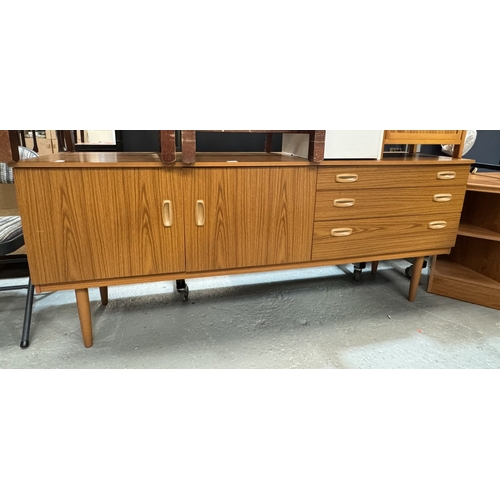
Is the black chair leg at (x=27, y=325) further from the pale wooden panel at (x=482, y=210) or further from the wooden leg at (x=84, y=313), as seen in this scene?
the pale wooden panel at (x=482, y=210)

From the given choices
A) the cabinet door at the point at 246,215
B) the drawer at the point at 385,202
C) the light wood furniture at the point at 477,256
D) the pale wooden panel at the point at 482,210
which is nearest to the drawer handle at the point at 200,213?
the cabinet door at the point at 246,215

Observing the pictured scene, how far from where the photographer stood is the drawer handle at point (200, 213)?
4.74 ft

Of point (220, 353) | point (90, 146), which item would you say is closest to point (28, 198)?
point (220, 353)

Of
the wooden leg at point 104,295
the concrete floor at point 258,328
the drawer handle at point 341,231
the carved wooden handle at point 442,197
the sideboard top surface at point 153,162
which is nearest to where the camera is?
the sideboard top surface at point 153,162

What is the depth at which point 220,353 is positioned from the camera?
1574 mm

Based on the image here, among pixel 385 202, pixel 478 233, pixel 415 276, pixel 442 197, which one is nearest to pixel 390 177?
pixel 385 202

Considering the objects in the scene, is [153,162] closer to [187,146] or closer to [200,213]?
[187,146]

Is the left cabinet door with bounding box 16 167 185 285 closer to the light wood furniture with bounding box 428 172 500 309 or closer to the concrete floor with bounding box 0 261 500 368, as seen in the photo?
the concrete floor with bounding box 0 261 500 368

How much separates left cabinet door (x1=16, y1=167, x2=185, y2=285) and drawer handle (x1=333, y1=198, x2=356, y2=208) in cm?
66

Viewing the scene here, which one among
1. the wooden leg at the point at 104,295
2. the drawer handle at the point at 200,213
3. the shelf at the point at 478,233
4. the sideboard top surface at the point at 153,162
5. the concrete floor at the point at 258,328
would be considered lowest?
the concrete floor at the point at 258,328

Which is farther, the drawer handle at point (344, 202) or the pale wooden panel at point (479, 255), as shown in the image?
the pale wooden panel at point (479, 255)

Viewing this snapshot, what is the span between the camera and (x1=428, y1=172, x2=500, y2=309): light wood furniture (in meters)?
2.02

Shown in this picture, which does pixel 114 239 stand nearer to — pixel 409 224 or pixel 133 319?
pixel 133 319
